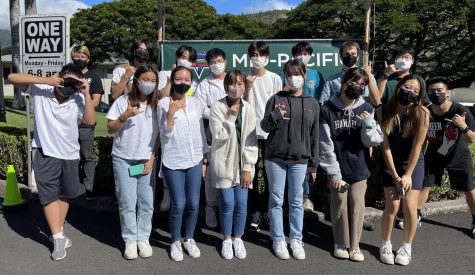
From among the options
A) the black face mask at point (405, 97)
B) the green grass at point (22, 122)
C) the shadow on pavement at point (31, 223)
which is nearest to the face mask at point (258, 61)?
the black face mask at point (405, 97)

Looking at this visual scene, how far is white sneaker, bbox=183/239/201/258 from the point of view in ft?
13.2

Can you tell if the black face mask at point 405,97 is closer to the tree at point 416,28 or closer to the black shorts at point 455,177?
the black shorts at point 455,177

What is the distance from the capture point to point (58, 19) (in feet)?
17.9

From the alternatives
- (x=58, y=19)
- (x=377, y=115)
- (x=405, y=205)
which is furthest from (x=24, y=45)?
(x=405, y=205)

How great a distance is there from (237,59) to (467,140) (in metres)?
4.03

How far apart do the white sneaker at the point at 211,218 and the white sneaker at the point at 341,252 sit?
4.37ft

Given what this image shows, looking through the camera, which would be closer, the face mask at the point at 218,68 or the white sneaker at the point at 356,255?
the white sneaker at the point at 356,255

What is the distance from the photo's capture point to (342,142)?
12.9 feet

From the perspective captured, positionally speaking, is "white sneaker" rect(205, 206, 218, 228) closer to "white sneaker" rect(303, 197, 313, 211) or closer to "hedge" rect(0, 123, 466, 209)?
"white sneaker" rect(303, 197, 313, 211)

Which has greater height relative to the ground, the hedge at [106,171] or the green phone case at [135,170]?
the green phone case at [135,170]

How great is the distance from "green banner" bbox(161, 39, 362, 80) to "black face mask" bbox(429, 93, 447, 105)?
295cm

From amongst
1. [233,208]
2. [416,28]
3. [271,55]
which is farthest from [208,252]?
[416,28]

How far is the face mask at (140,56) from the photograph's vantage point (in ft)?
15.8

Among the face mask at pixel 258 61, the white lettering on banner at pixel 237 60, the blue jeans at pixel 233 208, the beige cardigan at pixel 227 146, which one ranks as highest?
the white lettering on banner at pixel 237 60
